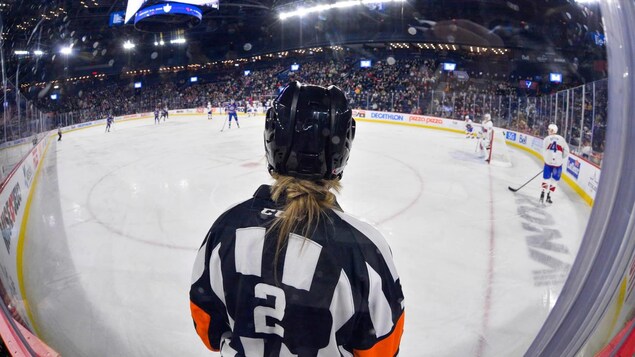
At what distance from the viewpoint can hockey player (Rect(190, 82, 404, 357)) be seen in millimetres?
716

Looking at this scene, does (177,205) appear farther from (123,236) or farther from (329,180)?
(329,180)

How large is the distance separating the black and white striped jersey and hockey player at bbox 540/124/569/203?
16.1 ft

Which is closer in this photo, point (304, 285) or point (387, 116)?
point (304, 285)

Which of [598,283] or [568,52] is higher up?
[568,52]

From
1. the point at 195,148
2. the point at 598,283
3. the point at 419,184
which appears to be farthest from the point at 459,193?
the point at 195,148

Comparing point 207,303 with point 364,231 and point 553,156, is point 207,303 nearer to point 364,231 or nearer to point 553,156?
point 364,231

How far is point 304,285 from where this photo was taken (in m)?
0.73

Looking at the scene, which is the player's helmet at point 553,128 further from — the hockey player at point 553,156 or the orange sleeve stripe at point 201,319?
the orange sleeve stripe at point 201,319

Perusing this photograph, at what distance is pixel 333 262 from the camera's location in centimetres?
71

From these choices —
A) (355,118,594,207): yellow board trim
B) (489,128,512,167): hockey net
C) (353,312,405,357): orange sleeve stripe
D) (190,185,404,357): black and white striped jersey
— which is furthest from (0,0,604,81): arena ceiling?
(353,312,405,357): orange sleeve stripe

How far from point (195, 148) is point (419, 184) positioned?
5.70 meters

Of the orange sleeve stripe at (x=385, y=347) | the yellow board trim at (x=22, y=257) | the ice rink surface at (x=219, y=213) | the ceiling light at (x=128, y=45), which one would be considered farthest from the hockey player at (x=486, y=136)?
the ceiling light at (x=128, y=45)

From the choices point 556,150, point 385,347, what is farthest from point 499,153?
point 385,347

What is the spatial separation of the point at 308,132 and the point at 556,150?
507 cm
